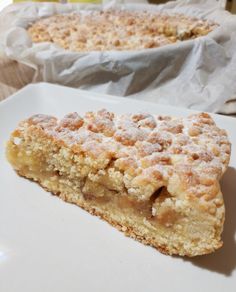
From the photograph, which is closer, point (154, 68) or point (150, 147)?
point (150, 147)

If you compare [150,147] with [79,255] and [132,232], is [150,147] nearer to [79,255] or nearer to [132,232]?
[132,232]

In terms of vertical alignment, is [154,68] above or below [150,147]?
below

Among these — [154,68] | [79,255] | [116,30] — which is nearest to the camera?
[79,255]

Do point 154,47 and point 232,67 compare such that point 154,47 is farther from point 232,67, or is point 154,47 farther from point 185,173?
point 185,173

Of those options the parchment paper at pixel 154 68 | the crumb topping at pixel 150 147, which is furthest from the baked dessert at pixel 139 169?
the parchment paper at pixel 154 68

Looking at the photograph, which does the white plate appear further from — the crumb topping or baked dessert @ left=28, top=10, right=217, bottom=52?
baked dessert @ left=28, top=10, right=217, bottom=52

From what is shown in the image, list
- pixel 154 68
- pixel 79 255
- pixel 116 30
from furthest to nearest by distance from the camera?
pixel 116 30
pixel 154 68
pixel 79 255

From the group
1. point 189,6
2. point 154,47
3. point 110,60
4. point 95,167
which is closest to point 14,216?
point 95,167

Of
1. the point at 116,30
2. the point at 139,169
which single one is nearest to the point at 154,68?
the point at 116,30
